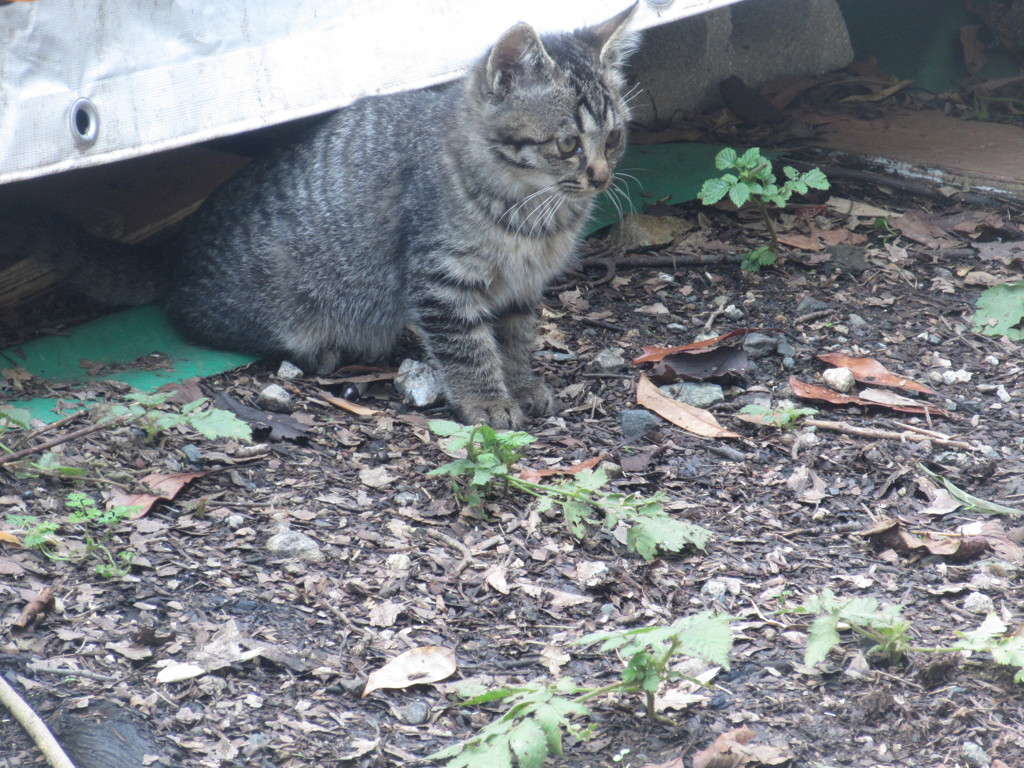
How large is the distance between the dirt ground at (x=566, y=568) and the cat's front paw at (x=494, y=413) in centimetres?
9

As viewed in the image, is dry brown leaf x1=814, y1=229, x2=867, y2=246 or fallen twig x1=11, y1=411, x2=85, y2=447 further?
dry brown leaf x1=814, y1=229, x2=867, y2=246

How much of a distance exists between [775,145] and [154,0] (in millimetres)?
3755

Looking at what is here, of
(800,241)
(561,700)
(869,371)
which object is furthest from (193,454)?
(800,241)

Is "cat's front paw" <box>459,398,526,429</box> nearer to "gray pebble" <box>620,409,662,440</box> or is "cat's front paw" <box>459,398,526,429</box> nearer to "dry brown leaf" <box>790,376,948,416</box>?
"gray pebble" <box>620,409,662,440</box>

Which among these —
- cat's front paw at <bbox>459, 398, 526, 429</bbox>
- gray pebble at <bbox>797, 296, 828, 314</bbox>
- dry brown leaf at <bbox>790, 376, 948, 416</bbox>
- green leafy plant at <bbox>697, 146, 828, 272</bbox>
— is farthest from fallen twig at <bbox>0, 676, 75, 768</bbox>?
gray pebble at <bbox>797, 296, 828, 314</bbox>

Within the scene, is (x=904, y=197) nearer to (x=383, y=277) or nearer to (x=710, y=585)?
(x=383, y=277)

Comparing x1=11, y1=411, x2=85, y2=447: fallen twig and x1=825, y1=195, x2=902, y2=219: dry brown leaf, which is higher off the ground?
x1=825, y1=195, x2=902, y2=219: dry brown leaf

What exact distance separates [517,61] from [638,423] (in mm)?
1501

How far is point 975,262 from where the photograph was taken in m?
4.93

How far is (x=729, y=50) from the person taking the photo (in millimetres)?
6477

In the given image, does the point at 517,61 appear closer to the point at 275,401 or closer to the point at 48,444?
the point at 275,401

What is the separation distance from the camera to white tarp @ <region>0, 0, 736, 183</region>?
3531 millimetres

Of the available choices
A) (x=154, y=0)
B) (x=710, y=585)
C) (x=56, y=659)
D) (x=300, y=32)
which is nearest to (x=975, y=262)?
(x=710, y=585)

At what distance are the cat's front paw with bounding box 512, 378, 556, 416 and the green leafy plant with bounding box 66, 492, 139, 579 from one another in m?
1.74
